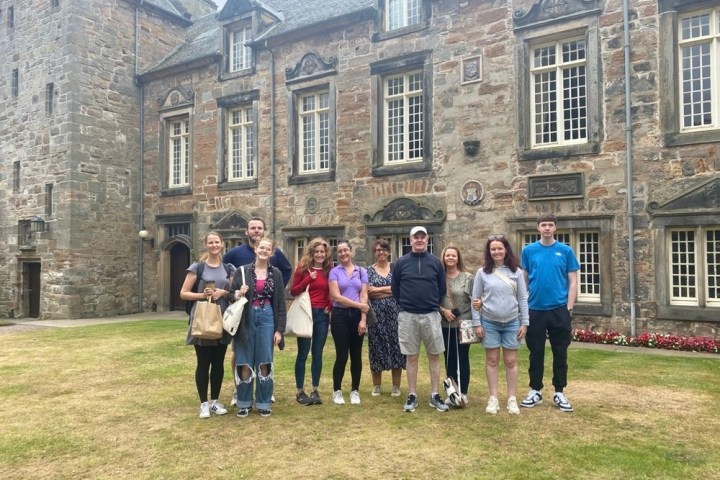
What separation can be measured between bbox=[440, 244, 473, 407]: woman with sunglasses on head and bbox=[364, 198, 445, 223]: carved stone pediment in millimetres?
6964

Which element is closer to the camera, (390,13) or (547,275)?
(547,275)

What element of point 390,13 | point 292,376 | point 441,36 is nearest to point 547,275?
point 292,376

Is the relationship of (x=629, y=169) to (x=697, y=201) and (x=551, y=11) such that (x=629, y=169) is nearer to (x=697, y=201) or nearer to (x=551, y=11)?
(x=697, y=201)

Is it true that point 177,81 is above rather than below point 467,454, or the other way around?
above

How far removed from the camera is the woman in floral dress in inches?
250

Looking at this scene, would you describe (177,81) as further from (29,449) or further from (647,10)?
(29,449)

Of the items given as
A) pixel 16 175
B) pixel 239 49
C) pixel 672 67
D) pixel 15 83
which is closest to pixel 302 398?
pixel 672 67

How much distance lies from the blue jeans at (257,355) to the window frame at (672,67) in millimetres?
8822

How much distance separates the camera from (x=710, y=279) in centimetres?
1026

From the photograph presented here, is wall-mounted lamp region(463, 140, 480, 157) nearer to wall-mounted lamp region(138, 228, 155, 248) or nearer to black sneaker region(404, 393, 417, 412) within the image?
black sneaker region(404, 393, 417, 412)

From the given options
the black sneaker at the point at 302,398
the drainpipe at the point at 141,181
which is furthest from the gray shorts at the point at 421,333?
the drainpipe at the point at 141,181

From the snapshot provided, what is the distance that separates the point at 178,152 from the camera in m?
18.8

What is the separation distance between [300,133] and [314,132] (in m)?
0.46

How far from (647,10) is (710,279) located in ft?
17.5
